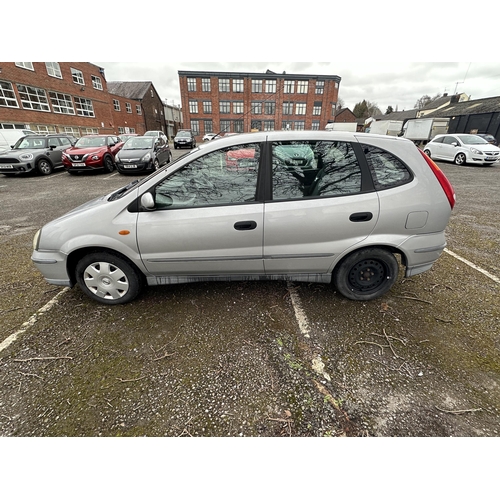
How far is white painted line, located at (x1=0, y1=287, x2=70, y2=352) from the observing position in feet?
7.86

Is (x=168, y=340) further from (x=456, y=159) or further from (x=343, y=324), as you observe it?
(x=456, y=159)

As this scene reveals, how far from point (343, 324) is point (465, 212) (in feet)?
18.5

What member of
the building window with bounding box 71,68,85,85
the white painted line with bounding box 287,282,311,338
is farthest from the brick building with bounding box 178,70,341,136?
the white painted line with bounding box 287,282,311,338

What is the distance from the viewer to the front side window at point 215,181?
8.18 feet

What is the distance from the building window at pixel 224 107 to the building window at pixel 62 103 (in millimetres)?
24988

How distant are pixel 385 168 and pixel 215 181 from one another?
1.66 meters

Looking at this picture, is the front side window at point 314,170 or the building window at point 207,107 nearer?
the front side window at point 314,170

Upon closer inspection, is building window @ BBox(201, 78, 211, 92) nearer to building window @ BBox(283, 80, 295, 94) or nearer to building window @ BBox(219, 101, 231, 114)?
building window @ BBox(219, 101, 231, 114)

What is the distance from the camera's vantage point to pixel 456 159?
547 inches

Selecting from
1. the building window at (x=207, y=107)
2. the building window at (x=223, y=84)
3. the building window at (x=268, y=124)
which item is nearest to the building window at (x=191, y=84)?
the building window at (x=207, y=107)

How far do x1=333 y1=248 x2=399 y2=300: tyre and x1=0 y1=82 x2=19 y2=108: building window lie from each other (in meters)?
26.7

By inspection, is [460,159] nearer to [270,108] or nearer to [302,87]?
[270,108]

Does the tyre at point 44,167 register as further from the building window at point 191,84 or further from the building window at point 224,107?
the building window at point 191,84

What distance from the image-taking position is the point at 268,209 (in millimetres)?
2430
